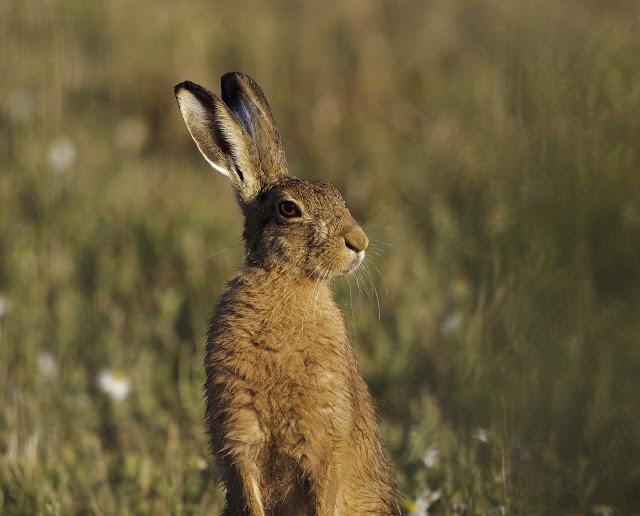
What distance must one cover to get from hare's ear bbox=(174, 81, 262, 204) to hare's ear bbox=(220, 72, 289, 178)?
8cm

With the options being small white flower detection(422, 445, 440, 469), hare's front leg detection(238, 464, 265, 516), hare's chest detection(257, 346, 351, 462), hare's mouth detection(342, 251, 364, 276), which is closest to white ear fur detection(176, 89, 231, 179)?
hare's mouth detection(342, 251, 364, 276)

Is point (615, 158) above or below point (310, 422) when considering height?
above

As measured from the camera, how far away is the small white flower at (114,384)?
200 inches

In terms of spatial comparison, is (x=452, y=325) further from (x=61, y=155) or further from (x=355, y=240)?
(x=61, y=155)

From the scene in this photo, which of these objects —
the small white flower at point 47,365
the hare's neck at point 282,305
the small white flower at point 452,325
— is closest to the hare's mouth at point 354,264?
the hare's neck at point 282,305

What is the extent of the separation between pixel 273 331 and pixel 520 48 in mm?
3614

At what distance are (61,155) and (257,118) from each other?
3.48m

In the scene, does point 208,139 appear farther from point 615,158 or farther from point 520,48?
point 520,48

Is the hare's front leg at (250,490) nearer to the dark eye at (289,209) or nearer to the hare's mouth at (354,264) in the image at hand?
the hare's mouth at (354,264)

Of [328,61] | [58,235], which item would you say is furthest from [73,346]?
[328,61]

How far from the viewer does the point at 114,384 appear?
5.12m

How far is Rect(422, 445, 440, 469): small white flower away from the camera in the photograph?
13.4 ft

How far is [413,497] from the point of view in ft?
13.9

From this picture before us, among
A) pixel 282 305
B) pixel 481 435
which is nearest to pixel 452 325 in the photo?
pixel 481 435
